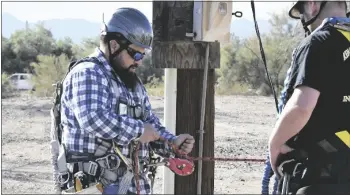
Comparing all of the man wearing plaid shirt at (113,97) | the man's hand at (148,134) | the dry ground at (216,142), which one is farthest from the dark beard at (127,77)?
the dry ground at (216,142)

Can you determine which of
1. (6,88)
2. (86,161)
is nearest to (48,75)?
(6,88)

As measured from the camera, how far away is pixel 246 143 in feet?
34.2

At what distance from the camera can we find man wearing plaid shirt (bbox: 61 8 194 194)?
3268 millimetres

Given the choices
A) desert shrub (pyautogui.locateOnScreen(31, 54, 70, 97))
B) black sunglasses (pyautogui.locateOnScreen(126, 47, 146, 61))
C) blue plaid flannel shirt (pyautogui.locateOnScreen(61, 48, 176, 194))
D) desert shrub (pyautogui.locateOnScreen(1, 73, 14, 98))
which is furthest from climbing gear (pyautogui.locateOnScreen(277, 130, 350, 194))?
desert shrub (pyautogui.locateOnScreen(1, 73, 14, 98))

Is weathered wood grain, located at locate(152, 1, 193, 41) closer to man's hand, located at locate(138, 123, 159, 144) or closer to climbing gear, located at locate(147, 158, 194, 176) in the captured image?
climbing gear, located at locate(147, 158, 194, 176)

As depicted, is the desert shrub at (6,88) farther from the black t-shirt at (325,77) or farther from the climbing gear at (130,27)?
the black t-shirt at (325,77)

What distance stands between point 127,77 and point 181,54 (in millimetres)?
1051

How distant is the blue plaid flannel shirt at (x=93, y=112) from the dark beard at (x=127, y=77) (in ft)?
0.11

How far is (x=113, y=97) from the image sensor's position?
3.40m

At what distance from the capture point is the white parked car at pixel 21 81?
78.4 ft

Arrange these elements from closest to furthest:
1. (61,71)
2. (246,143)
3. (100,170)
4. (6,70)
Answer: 1. (100,170)
2. (246,143)
3. (61,71)
4. (6,70)

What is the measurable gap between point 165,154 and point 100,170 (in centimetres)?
59

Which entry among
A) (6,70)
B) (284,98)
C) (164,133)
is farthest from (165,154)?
(6,70)

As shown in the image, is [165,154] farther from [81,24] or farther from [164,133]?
[81,24]
